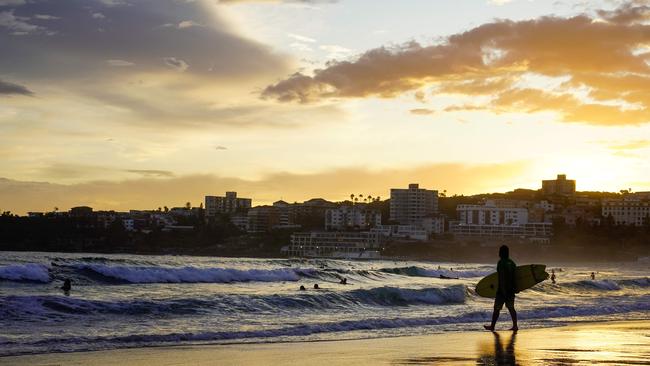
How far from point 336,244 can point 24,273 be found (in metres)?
143

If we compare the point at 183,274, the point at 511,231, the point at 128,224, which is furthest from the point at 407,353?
the point at 511,231

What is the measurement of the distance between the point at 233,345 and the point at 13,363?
185 inches

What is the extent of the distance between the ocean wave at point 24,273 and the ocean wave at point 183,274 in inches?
148

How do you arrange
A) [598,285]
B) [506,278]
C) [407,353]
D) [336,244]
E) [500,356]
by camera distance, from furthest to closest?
[336,244] < [598,285] < [506,278] < [407,353] < [500,356]

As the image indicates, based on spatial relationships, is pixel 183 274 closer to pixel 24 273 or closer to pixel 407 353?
pixel 24 273

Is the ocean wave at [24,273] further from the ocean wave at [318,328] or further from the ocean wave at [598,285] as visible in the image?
the ocean wave at [598,285]

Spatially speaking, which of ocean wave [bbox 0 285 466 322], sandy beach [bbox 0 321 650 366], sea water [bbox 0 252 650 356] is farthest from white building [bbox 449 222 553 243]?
sandy beach [bbox 0 321 650 366]

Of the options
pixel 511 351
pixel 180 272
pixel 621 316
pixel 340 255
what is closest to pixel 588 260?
pixel 340 255

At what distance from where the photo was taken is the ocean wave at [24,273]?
40.9 m

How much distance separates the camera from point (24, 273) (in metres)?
41.6

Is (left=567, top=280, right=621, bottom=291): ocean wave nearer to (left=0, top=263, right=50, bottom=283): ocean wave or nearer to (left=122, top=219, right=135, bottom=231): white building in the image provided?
(left=0, top=263, right=50, bottom=283): ocean wave

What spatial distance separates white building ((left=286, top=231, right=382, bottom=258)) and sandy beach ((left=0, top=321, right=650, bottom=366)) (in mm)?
153997

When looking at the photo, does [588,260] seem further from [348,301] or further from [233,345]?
[233,345]

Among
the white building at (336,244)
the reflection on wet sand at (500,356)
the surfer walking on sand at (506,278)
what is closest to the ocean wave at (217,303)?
the surfer walking on sand at (506,278)
